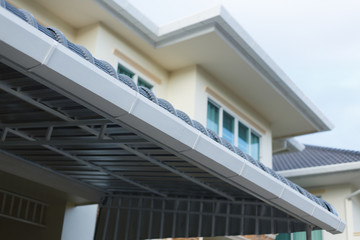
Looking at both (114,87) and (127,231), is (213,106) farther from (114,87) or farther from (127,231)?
(114,87)

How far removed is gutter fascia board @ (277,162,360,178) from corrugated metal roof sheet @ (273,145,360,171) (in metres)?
0.87

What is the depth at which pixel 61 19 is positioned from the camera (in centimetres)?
1198

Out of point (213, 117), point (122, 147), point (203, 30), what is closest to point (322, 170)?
point (213, 117)

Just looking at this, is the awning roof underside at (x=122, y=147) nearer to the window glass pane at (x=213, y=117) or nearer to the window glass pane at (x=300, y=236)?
the window glass pane at (x=213, y=117)

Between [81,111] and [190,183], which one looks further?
[190,183]

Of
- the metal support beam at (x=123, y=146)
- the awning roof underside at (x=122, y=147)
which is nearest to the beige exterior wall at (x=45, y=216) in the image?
the awning roof underside at (x=122, y=147)

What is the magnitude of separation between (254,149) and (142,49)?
5121 mm

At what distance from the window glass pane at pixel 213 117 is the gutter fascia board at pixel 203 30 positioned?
63.7 inches

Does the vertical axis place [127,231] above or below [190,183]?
below

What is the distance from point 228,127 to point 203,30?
357cm

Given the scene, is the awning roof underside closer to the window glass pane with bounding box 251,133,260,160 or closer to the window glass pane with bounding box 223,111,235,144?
the window glass pane with bounding box 223,111,235,144

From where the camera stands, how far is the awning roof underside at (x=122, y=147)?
491 cm

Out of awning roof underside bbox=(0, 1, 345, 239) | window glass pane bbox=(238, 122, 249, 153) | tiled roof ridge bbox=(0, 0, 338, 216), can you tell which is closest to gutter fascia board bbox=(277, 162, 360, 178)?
window glass pane bbox=(238, 122, 249, 153)

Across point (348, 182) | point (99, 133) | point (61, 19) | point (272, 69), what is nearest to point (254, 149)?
point (272, 69)
